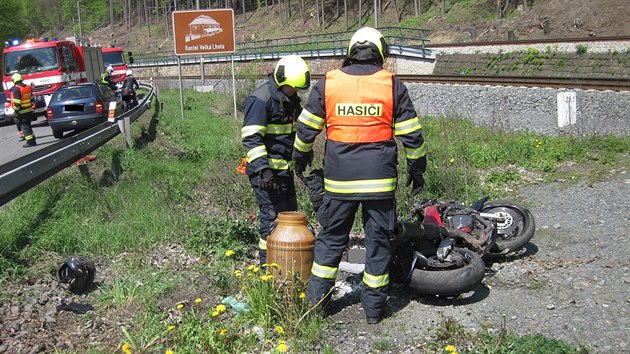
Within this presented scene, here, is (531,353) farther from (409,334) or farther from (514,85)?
(514,85)

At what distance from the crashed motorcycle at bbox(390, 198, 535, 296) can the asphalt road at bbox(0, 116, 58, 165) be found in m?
11.5

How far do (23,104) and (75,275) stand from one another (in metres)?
13.3

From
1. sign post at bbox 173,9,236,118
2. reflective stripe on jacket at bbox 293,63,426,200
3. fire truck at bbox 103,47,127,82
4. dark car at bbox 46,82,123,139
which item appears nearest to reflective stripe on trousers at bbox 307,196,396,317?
reflective stripe on jacket at bbox 293,63,426,200

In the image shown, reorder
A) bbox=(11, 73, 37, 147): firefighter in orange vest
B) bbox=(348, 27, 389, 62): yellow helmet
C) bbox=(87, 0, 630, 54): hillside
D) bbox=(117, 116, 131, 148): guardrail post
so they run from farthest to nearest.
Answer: bbox=(87, 0, 630, 54): hillside → bbox=(11, 73, 37, 147): firefighter in orange vest → bbox=(117, 116, 131, 148): guardrail post → bbox=(348, 27, 389, 62): yellow helmet

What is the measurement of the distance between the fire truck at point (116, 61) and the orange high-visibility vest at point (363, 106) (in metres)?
33.2

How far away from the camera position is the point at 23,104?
17.1 metres

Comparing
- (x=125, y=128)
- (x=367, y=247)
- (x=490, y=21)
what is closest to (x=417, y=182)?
(x=367, y=247)

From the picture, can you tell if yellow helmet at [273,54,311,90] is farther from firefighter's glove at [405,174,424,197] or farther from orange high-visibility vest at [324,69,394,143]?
firefighter's glove at [405,174,424,197]

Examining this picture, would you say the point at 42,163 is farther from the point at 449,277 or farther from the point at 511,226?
the point at 511,226

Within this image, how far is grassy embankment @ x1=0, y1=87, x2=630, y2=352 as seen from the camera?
15.0ft

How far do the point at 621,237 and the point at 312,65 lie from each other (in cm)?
3428

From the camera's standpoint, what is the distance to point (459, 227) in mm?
5988

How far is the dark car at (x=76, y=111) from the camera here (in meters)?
18.4

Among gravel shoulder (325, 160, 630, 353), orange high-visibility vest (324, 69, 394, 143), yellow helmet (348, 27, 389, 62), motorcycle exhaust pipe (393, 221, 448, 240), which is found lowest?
gravel shoulder (325, 160, 630, 353)
